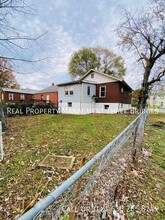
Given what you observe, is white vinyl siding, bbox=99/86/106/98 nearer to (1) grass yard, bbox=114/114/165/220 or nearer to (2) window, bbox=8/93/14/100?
(1) grass yard, bbox=114/114/165/220

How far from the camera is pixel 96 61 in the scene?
28406mm

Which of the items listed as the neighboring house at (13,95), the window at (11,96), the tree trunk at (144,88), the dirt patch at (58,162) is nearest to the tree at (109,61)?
the tree trunk at (144,88)

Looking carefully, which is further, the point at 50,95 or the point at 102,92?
the point at 50,95

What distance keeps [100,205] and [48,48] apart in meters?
4.26

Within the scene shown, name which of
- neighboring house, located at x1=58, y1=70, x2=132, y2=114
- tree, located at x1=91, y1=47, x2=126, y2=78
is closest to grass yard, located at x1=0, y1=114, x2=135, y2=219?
neighboring house, located at x1=58, y1=70, x2=132, y2=114

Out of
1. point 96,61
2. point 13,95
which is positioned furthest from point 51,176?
point 96,61

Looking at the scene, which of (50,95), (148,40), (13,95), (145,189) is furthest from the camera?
(13,95)

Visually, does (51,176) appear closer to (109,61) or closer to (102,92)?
(102,92)

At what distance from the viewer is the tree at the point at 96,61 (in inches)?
1102

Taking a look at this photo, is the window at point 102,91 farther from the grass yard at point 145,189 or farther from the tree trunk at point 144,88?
the grass yard at point 145,189

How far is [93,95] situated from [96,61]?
544 inches

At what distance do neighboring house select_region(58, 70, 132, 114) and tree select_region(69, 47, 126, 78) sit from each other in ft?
37.9

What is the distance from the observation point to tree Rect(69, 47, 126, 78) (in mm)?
27984

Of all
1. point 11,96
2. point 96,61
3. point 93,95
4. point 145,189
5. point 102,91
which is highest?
point 96,61
